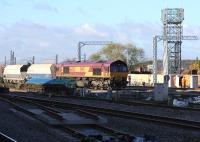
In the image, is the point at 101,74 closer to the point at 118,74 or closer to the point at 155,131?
the point at 118,74

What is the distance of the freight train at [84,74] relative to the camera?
60.1m

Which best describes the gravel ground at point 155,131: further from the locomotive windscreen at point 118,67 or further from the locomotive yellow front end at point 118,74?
the locomotive windscreen at point 118,67

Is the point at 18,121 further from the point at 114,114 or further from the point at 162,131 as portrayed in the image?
the point at 162,131

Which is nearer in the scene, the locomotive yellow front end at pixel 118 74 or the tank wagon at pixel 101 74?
the locomotive yellow front end at pixel 118 74

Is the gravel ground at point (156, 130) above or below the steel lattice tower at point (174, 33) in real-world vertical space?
below

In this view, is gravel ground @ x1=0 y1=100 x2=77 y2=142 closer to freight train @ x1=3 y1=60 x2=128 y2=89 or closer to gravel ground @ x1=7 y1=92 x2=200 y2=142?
gravel ground @ x1=7 y1=92 x2=200 y2=142

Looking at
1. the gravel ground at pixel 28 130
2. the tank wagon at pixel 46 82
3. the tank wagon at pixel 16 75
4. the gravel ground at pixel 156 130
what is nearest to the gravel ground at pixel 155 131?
the gravel ground at pixel 156 130

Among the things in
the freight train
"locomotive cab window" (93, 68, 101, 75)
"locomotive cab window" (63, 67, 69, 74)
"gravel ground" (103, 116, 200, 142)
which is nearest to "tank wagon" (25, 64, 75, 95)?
the freight train

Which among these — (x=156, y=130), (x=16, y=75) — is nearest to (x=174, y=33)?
(x=16, y=75)

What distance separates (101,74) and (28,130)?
42.7 m

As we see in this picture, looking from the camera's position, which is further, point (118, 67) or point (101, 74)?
point (118, 67)

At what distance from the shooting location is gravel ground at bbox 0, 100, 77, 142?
15.9 m

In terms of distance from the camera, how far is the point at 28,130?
18.2 metres

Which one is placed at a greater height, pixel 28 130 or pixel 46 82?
pixel 46 82
